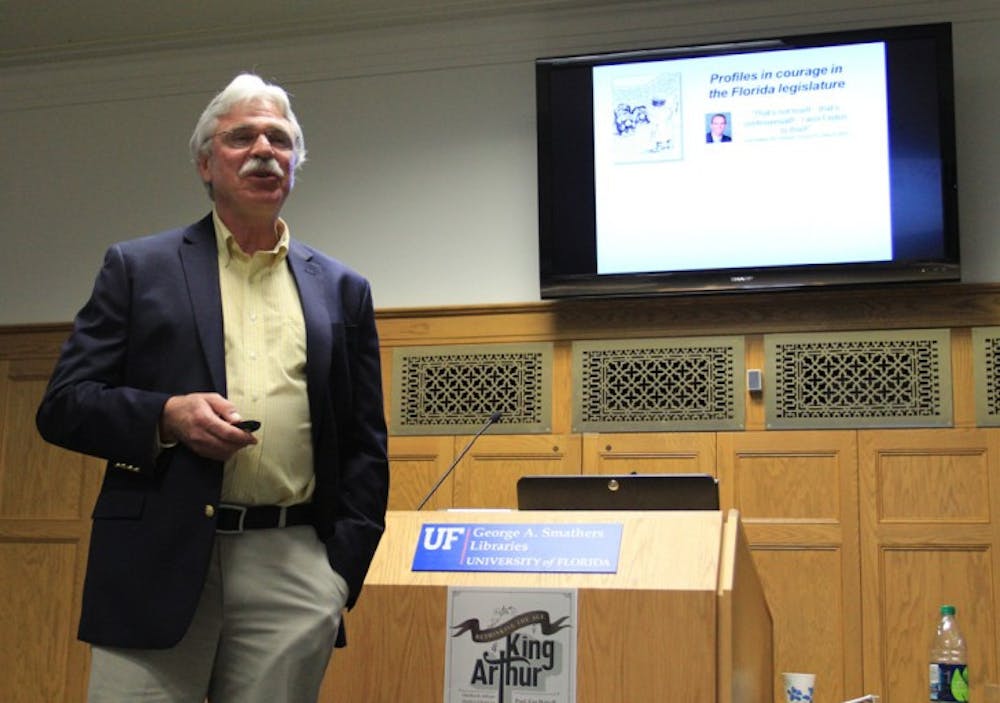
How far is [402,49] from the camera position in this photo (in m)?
5.55

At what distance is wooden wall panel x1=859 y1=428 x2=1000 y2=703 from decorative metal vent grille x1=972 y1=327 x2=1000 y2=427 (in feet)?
0.20

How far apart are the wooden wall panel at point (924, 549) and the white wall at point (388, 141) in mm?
725

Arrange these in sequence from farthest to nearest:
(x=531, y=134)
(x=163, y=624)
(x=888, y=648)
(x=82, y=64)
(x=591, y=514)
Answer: (x=82, y=64), (x=531, y=134), (x=888, y=648), (x=591, y=514), (x=163, y=624)

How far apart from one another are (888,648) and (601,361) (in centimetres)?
156

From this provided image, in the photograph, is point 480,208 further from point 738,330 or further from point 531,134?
point 738,330

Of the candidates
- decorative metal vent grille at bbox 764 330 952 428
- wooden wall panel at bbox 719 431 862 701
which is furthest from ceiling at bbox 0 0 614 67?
wooden wall panel at bbox 719 431 862 701

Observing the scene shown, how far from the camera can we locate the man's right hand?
174 cm

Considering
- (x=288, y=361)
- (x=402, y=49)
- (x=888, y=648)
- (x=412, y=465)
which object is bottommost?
(x=888, y=648)

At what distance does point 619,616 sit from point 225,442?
30.5 inches

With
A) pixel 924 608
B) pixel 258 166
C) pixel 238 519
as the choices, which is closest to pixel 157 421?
pixel 238 519

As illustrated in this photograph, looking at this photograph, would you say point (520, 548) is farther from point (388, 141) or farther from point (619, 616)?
point (388, 141)

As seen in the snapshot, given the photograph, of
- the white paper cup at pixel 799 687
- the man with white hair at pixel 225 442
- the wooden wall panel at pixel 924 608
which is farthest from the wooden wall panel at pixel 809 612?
the man with white hair at pixel 225 442

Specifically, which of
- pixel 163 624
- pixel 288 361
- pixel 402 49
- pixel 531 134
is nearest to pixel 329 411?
pixel 288 361

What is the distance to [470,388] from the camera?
5219 millimetres
